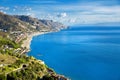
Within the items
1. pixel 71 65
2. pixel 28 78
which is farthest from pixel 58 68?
pixel 28 78

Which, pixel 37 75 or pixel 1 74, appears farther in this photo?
pixel 37 75

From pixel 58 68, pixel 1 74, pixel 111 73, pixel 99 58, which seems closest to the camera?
pixel 1 74

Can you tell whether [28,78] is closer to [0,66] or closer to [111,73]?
[0,66]

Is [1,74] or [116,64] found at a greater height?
[1,74]

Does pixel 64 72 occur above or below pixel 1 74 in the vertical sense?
below

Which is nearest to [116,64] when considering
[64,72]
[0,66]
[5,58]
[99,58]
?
[99,58]

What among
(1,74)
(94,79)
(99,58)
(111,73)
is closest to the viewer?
(1,74)

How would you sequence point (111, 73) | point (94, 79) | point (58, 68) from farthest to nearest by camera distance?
point (58, 68)
point (111, 73)
point (94, 79)

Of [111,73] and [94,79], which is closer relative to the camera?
[94,79]

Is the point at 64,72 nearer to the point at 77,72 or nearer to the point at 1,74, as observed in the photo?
the point at 77,72

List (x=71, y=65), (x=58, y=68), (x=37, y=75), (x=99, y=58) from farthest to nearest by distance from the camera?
1. (x=99, y=58)
2. (x=71, y=65)
3. (x=58, y=68)
4. (x=37, y=75)
